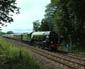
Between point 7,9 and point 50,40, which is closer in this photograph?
point 7,9

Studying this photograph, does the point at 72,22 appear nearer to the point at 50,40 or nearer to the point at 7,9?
the point at 50,40

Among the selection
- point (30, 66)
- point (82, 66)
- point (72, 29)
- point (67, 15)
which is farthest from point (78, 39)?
point (30, 66)

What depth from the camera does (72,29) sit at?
3534 cm

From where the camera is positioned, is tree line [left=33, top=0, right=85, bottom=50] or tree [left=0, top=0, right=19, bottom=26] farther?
tree line [left=33, top=0, right=85, bottom=50]

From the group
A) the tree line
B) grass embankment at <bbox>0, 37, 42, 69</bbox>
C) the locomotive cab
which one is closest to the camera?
grass embankment at <bbox>0, 37, 42, 69</bbox>

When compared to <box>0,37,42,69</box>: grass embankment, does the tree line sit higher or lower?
higher

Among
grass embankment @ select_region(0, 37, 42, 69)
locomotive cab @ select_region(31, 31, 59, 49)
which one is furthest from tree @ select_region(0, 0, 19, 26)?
locomotive cab @ select_region(31, 31, 59, 49)

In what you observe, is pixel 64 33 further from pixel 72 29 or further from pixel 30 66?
pixel 30 66

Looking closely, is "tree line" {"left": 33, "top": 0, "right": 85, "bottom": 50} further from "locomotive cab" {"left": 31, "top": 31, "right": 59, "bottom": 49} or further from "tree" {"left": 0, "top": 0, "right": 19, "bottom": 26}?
"tree" {"left": 0, "top": 0, "right": 19, "bottom": 26}

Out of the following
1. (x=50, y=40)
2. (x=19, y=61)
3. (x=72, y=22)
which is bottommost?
(x=19, y=61)

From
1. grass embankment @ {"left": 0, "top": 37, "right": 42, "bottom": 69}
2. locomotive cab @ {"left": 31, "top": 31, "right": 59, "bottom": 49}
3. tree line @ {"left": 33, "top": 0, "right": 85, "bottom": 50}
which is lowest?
grass embankment @ {"left": 0, "top": 37, "right": 42, "bottom": 69}

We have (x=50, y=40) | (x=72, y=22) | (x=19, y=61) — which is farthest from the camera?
(x=72, y=22)

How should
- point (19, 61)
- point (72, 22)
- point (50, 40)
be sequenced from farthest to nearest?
point (72, 22)
point (50, 40)
point (19, 61)

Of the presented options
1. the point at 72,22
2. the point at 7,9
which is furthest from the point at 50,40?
the point at 7,9
